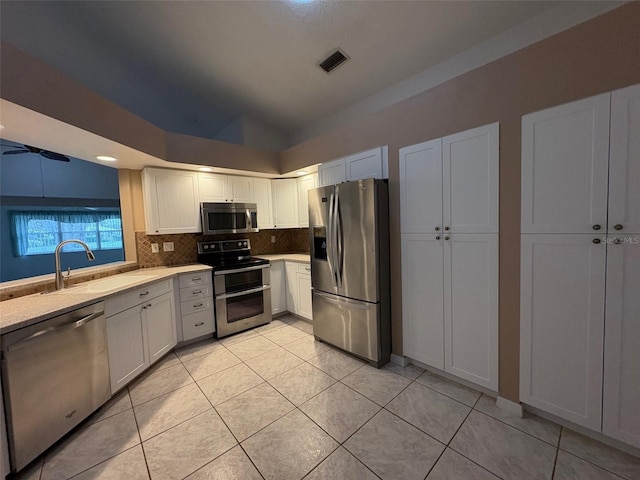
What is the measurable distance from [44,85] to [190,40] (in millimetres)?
1404

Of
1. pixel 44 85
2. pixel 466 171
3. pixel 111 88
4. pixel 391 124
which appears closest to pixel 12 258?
pixel 111 88

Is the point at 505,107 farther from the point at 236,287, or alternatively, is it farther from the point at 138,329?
the point at 138,329

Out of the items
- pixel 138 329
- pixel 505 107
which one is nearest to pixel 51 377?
pixel 138 329

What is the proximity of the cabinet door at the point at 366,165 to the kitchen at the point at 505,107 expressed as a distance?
0.31 feet

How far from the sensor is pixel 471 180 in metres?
1.82

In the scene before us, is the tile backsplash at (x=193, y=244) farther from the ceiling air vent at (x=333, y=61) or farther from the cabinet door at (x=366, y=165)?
the ceiling air vent at (x=333, y=61)

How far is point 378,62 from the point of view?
Answer: 8.59 ft

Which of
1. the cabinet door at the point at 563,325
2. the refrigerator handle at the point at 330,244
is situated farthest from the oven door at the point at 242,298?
the cabinet door at the point at 563,325

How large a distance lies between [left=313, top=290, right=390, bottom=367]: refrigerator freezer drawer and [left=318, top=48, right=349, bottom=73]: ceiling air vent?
2575 mm

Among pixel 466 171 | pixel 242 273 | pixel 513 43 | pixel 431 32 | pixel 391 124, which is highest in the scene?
pixel 431 32

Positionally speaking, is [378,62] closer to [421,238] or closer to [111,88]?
[421,238]

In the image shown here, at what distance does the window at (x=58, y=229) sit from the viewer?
547 cm

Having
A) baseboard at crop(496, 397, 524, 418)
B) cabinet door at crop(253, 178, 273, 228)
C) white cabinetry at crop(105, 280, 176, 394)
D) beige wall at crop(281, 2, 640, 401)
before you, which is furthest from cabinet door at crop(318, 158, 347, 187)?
baseboard at crop(496, 397, 524, 418)

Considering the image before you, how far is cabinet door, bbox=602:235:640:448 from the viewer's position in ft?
4.24
